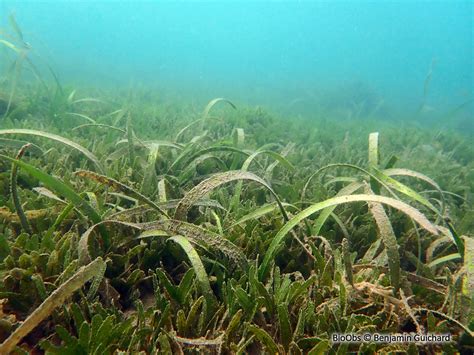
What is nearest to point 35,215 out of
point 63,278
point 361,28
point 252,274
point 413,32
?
point 63,278

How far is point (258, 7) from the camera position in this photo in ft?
493

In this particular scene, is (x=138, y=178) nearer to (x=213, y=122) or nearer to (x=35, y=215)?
(x=35, y=215)

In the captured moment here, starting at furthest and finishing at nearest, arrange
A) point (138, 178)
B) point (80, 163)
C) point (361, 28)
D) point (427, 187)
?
point (361, 28)
point (427, 187)
point (80, 163)
point (138, 178)

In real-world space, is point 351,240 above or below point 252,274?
below

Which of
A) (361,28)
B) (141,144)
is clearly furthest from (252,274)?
(361,28)

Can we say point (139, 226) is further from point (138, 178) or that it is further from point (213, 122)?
point (213, 122)

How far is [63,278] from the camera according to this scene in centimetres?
148

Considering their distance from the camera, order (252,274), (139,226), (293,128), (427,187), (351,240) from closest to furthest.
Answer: (252,274)
(139,226)
(351,240)
(427,187)
(293,128)

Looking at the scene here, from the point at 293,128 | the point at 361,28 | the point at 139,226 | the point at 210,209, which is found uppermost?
the point at 361,28

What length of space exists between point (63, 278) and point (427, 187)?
3912mm

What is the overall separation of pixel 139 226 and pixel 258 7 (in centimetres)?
16818

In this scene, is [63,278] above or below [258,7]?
below

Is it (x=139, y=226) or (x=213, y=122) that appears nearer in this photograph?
(x=139, y=226)

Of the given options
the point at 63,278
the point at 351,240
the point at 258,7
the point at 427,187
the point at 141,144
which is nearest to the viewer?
the point at 63,278
